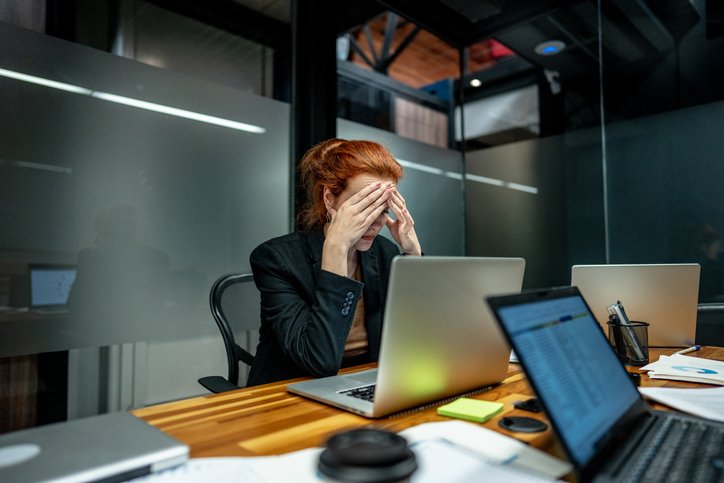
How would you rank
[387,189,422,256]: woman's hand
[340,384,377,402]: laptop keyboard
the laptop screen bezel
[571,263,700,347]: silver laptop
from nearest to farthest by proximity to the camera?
the laptop screen bezel
[340,384,377,402]: laptop keyboard
[571,263,700,347]: silver laptop
[387,189,422,256]: woman's hand

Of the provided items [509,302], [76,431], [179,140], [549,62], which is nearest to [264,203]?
[179,140]

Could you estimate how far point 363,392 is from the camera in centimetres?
94

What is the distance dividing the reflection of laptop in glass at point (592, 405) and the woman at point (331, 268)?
59 cm

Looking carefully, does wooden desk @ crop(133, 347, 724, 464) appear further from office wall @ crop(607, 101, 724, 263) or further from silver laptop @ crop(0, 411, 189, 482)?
office wall @ crop(607, 101, 724, 263)

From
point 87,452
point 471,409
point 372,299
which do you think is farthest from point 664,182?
point 87,452

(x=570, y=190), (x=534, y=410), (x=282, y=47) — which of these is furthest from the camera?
(x=570, y=190)

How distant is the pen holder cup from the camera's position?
1.25 meters

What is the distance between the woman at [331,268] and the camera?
1156mm

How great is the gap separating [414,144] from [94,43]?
2050 millimetres

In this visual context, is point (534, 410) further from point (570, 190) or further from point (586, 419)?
point (570, 190)

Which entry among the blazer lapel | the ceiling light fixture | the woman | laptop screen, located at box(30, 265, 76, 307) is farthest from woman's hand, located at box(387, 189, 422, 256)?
the ceiling light fixture

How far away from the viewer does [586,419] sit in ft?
1.92

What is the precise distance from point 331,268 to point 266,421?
1.64ft

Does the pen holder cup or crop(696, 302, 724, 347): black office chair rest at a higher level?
the pen holder cup
